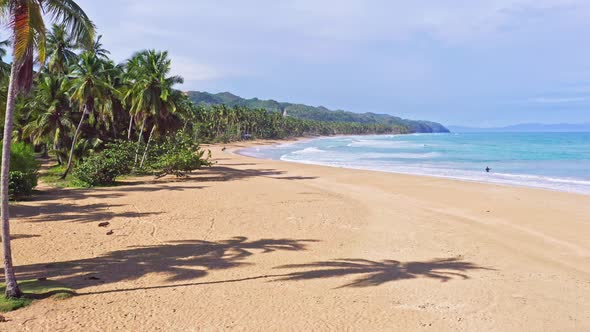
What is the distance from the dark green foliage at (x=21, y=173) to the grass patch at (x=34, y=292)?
372 inches

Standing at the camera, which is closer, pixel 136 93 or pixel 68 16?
pixel 68 16

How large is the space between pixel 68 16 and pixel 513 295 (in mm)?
9191

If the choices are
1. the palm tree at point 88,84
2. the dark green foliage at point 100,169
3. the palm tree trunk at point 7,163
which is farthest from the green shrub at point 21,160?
the palm tree trunk at point 7,163

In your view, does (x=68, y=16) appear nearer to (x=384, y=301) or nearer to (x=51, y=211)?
(x=384, y=301)

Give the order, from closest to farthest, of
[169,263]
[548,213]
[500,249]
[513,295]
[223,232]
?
[513,295] < [169,263] < [500,249] < [223,232] < [548,213]

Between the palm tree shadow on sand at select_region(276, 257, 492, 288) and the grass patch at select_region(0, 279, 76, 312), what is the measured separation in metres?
3.75

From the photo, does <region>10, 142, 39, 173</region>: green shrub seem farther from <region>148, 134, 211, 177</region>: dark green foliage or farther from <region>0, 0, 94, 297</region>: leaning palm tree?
<region>0, 0, 94, 297</region>: leaning palm tree

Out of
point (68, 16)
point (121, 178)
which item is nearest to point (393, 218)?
point (68, 16)

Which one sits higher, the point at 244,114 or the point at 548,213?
the point at 244,114

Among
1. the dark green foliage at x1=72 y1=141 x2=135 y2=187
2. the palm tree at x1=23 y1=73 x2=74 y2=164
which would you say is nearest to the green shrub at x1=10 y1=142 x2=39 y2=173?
the dark green foliage at x1=72 y1=141 x2=135 y2=187

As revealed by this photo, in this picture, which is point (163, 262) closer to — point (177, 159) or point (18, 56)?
point (18, 56)

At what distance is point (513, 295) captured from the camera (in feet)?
25.8

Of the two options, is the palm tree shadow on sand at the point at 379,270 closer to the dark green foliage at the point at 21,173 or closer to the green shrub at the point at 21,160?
the dark green foliage at the point at 21,173

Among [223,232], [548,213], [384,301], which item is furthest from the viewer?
[548,213]
